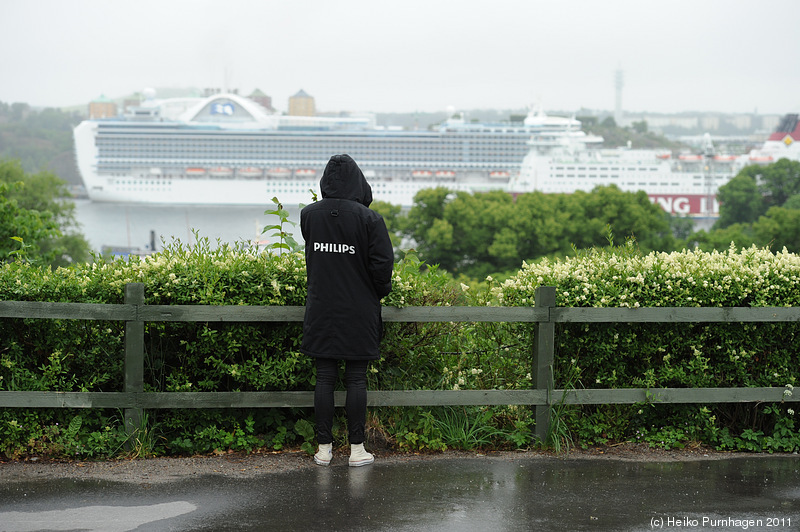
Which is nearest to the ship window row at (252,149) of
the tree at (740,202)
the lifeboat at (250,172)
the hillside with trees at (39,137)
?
the lifeboat at (250,172)

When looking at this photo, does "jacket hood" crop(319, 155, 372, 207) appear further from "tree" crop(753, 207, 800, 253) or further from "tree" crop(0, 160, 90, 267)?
"tree" crop(753, 207, 800, 253)

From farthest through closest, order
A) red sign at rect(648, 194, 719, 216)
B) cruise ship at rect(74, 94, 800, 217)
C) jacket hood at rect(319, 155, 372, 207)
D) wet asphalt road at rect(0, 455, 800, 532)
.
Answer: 1. red sign at rect(648, 194, 719, 216)
2. cruise ship at rect(74, 94, 800, 217)
3. jacket hood at rect(319, 155, 372, 207)
4. wet asphalt road at rect(0, 455, 800, 532)

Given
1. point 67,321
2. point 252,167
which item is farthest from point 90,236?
point 67,321

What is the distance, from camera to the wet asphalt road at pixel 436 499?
3.20 metres

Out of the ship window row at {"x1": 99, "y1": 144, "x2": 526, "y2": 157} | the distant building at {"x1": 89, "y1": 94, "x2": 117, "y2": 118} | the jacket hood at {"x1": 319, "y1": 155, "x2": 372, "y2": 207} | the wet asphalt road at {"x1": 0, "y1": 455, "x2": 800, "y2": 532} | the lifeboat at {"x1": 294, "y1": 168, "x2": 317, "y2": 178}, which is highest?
the distant building at {"x1": 89, "y1": 94, "x2": 117, "y2": 118}

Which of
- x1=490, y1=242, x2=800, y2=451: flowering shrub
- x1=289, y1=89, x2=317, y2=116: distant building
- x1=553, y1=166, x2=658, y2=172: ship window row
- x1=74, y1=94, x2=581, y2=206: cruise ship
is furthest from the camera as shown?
x1=289, y1=89, x2=317, y2=116: distant building

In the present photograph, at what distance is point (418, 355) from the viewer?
4.23 metres

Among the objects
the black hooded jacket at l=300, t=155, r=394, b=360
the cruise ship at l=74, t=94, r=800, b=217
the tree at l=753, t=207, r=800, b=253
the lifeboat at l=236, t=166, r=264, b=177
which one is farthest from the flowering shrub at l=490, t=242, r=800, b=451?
the lifeboat at l=236, t=166, r=264, b=177

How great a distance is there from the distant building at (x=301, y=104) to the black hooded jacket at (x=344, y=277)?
127m

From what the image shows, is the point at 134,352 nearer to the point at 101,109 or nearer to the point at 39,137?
the point at 101,109

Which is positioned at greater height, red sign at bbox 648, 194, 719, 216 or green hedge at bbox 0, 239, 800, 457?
green hedge at bbox 0, 239, 800, 457

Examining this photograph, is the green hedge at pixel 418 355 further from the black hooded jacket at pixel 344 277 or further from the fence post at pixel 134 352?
the black hooded jacket at pixel 344 277

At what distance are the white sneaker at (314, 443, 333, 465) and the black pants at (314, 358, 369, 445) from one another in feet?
0.08

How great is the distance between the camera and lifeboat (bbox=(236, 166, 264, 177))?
298ft
